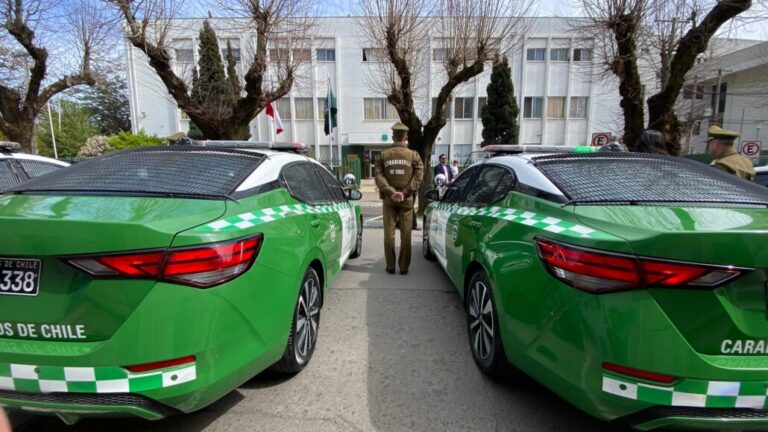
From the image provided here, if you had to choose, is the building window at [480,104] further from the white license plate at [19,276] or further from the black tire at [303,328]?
the white license plate at [19,276]

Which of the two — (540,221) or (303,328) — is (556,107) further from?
(303,328)

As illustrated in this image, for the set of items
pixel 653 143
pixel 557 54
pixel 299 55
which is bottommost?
pixel 653 143

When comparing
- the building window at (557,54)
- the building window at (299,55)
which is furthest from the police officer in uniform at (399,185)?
the building window at (557,54)

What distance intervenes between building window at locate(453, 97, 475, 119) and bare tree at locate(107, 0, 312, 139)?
19.5 meters

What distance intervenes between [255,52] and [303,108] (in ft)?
64.8

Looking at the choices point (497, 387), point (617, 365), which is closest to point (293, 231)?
point (497, 387)

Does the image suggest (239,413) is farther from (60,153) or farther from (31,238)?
(60,153)

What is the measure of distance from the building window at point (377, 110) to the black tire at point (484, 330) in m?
26.0

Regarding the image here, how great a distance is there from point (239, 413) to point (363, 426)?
0.74m

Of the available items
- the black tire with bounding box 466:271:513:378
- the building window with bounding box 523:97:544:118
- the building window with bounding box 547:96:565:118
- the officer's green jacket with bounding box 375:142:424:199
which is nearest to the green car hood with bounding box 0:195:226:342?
the black tire with bounding box 466:271:513:378

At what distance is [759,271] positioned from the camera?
1459 mm

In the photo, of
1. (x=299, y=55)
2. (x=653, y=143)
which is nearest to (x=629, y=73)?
(x=653, y=143)

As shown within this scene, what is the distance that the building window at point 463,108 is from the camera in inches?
1109

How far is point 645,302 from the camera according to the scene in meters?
1.49
